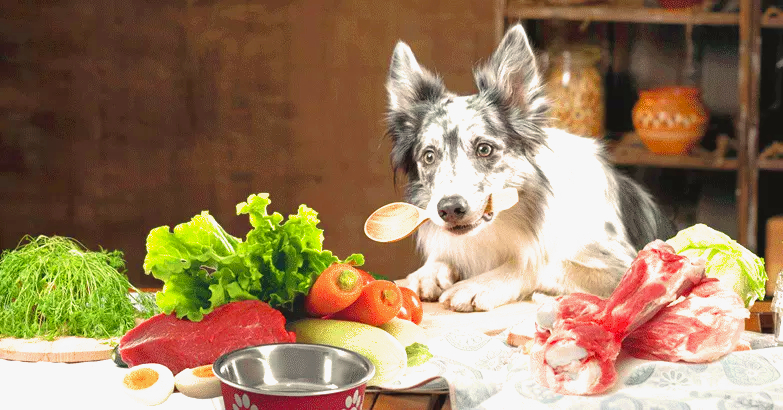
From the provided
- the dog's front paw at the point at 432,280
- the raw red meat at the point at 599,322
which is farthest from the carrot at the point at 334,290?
the dog's front paw at the point at 432,280

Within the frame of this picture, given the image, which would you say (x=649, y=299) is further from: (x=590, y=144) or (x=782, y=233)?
(x=782, y=233)

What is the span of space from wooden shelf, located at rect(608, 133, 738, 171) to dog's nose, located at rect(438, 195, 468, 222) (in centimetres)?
153

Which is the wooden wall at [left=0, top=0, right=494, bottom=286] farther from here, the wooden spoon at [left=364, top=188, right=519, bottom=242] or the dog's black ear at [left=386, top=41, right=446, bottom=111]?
the wooden spoon at [left=364, top=188, right=519, bottom=242]

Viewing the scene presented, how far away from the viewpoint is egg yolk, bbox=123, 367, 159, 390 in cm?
160

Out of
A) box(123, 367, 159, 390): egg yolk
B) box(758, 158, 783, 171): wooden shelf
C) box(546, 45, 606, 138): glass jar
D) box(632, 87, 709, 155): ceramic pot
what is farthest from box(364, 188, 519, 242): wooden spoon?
box(758, 158, 783, 171): wooden shelf

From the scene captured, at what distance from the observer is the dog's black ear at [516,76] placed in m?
2.35

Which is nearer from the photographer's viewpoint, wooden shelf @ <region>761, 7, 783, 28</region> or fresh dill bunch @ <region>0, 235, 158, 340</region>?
fresh dill bunch @ <region>0, 235, 158, 340</region>

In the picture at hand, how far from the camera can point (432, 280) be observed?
245cm

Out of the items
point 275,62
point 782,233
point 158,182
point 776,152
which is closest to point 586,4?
point 776,152

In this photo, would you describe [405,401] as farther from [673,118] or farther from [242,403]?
[673,118]

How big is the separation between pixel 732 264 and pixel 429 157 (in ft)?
2.38

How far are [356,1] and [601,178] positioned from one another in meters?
1.99

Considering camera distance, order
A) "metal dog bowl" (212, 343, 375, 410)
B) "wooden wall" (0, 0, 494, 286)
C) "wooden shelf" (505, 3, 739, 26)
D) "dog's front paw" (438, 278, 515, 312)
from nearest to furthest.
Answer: "metal dog bowl" (212, 343, 375, 410), "dog's front paw" (438, 278, 515, 312), "wooden shelf" (505, 3, 739, 26), "wooden wall" (0, 0, 494, 286)

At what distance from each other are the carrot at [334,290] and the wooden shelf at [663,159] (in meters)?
2.00
